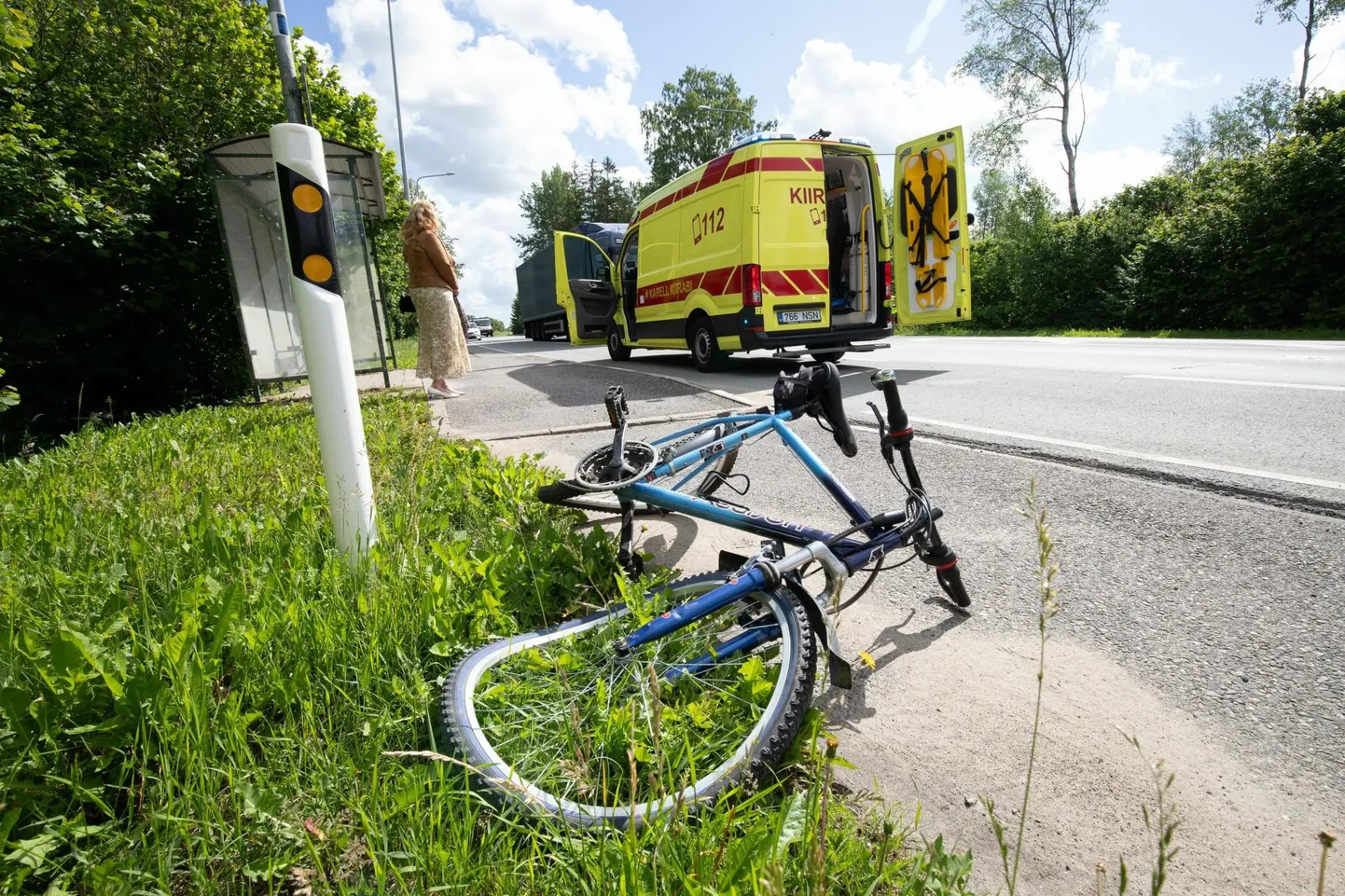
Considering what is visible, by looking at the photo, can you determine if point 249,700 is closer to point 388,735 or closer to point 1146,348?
point 388,735

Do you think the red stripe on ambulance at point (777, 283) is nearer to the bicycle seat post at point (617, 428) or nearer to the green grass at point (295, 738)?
the bicycle seat post at point (617, 428)

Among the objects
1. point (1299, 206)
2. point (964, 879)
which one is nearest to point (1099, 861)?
point (964, 879)

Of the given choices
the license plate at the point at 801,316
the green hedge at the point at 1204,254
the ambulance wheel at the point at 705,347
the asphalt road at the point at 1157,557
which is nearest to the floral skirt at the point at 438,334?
the asphalt road at the point at 1157,557

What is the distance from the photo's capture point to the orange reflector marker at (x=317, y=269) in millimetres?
2266

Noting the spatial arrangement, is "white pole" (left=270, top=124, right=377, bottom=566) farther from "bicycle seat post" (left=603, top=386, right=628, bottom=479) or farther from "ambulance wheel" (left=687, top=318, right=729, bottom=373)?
"ambulance wheel" (left=687, top=318, right=729, bottom=373)

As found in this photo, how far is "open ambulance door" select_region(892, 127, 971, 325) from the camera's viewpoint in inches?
352

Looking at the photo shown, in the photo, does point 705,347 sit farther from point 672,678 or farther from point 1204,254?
point 1204,254

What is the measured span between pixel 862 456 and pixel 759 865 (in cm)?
378

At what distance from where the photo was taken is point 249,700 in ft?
5.56

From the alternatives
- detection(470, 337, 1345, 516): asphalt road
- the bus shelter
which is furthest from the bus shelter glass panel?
detection(470, 337, 1345, 516): asphalt road

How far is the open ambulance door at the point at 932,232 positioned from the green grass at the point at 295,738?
27.2 feet

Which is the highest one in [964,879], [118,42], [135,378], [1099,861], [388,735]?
[118,42]

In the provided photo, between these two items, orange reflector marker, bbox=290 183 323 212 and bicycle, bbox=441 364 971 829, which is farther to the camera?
orange reflector marker, bbox=290 183 323 212

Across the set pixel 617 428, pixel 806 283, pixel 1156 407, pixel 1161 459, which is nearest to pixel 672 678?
pixel 617 428
